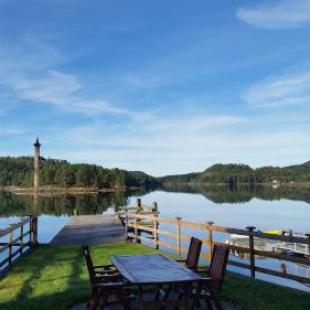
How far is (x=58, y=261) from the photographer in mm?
14227

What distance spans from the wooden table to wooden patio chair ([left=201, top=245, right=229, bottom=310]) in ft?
0.72

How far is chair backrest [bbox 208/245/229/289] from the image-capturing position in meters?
7.04

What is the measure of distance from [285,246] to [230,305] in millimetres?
19302

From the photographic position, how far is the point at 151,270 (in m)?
6.92

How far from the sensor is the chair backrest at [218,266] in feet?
23.1

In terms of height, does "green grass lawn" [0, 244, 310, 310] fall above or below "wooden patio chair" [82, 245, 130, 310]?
below

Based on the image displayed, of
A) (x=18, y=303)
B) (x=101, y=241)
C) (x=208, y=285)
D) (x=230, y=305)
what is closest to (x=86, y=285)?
(x=18, y=303)

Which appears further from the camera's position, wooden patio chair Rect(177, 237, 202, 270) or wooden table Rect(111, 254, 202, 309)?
wooden patio chair Rect(177, 237, 202, 270)

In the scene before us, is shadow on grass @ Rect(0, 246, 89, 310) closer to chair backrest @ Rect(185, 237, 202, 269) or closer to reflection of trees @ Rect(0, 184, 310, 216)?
chair backrest @ Rect(185, 237, 202, 269)

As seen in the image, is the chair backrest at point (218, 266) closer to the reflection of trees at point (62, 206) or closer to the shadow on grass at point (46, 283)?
the shadow on grass at point (46, 283)

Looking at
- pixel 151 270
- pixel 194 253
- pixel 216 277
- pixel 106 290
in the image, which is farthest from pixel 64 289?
pixel 216 277

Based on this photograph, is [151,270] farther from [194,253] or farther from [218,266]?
[194,253]

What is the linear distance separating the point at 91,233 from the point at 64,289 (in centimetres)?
1336

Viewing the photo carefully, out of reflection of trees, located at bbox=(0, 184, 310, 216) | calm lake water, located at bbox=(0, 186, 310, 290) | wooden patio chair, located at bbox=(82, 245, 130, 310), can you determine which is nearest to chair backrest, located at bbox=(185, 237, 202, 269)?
wooden patio chair, located at bbox=(82, 245, 130, 310)
